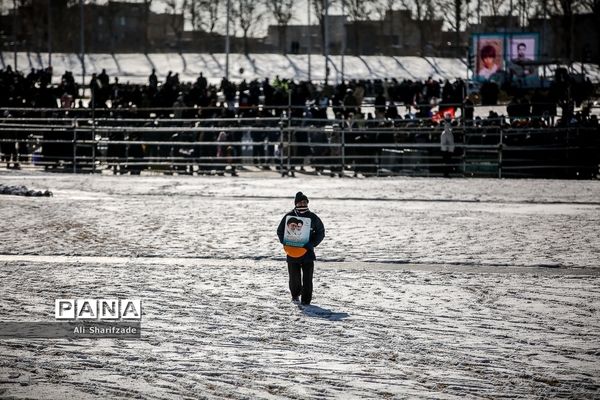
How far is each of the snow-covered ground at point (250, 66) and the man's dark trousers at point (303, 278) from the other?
47.8 meters

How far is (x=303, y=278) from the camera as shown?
10695mm

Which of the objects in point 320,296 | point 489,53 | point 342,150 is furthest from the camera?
point 489,53

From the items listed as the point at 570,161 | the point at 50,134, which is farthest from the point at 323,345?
the point at 50,134

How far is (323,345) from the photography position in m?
8.94

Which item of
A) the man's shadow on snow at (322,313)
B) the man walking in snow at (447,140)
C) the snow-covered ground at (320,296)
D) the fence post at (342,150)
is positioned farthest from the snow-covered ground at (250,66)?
the man's shadow on snow at (322,313)

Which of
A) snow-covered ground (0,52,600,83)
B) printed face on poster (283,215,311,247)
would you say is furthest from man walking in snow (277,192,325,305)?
snow-covered ground (0,52,600,83)

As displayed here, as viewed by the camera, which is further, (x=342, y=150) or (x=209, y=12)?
(x=209, y=12)

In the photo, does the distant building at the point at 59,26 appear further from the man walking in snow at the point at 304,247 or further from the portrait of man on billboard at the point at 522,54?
the man walking in snow at the point at 304,247

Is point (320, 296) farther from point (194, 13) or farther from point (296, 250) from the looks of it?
point (194, 13)

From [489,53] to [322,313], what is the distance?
1689 inches

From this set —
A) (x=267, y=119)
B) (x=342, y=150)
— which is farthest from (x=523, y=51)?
(x=267, y=119)

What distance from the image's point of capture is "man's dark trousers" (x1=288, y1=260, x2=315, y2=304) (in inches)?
421

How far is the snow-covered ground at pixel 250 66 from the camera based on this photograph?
60781mm

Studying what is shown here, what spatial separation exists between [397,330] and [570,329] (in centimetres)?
149
